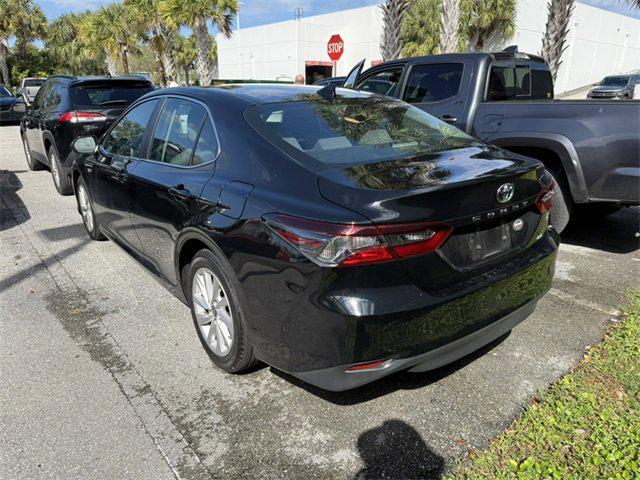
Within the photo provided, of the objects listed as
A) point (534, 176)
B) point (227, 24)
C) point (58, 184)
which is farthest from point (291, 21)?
point (534, 176)

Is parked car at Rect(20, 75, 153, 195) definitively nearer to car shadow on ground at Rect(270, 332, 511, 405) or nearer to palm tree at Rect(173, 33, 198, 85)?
car shadow on ground at Rect(270, 332, 511, 405)

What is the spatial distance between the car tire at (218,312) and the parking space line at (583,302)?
2.68 metres

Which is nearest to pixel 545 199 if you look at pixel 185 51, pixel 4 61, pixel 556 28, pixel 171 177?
pixel 171 177

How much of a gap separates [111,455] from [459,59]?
5103 mm

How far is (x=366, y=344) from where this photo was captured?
215cm

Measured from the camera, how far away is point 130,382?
3025 millimetres

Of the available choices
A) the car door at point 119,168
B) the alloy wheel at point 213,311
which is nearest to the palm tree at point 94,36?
the car door at point 119,168

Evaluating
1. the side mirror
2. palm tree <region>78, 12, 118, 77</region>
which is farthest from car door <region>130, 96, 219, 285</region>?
palm tree <region>78, 12, 118, 77</region>

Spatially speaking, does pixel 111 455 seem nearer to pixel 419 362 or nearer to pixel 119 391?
pixel 119 391

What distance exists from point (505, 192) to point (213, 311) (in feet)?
5.92

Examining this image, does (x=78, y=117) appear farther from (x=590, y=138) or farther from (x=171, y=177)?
(x=590, y=138)

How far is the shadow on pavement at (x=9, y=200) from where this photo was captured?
6.55 meters

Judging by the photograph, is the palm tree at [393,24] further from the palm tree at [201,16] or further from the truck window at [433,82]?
the palm tree at [201,16]

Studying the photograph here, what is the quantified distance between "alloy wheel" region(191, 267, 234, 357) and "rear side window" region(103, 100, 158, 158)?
4.31 feet
